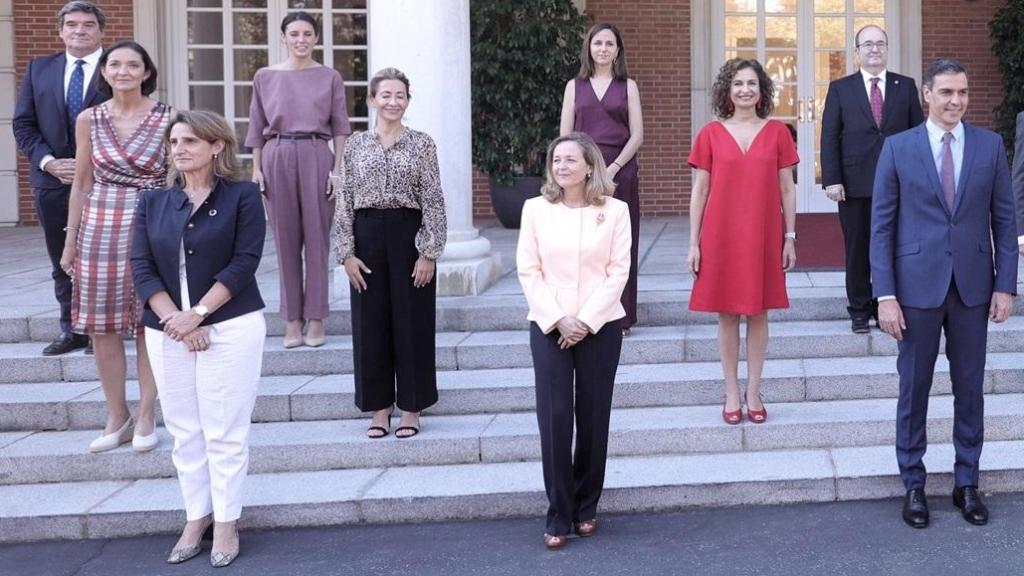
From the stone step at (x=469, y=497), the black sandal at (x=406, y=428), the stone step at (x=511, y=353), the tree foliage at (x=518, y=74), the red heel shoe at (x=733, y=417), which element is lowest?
the stone step at (x=469, y=497)

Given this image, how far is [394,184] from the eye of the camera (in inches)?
222

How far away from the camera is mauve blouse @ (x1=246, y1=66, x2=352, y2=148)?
6.70m

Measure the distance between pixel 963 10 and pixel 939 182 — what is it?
10.1m

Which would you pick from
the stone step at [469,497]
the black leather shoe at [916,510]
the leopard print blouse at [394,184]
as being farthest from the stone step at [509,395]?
the black leather shoe at [916,510]

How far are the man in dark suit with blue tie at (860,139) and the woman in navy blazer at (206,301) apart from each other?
341cm

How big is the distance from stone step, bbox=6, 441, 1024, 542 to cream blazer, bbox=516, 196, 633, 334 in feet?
3.15

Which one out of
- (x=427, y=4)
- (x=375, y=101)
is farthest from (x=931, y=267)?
(x=427, y=4)

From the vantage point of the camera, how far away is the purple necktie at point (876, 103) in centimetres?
675

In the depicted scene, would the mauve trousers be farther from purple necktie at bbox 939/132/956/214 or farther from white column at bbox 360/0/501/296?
purple necktie at bbox 939/132/956/214

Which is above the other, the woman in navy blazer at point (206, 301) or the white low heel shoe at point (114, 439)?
the woman in navy blazer at point (206, 301)

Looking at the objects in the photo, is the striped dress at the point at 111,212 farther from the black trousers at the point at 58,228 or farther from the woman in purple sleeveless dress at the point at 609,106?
the woman in purple sleeveless dress at the point at 609,106

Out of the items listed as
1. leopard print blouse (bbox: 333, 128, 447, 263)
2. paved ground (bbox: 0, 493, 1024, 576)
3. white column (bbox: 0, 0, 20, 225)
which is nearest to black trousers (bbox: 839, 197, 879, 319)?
paved ground (bbox: 0, 493, 1024, 576)

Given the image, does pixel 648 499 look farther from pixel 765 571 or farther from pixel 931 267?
pixel 931 267

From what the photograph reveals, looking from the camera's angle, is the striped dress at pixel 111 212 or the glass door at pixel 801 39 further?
the glass door at pixel 801 39
